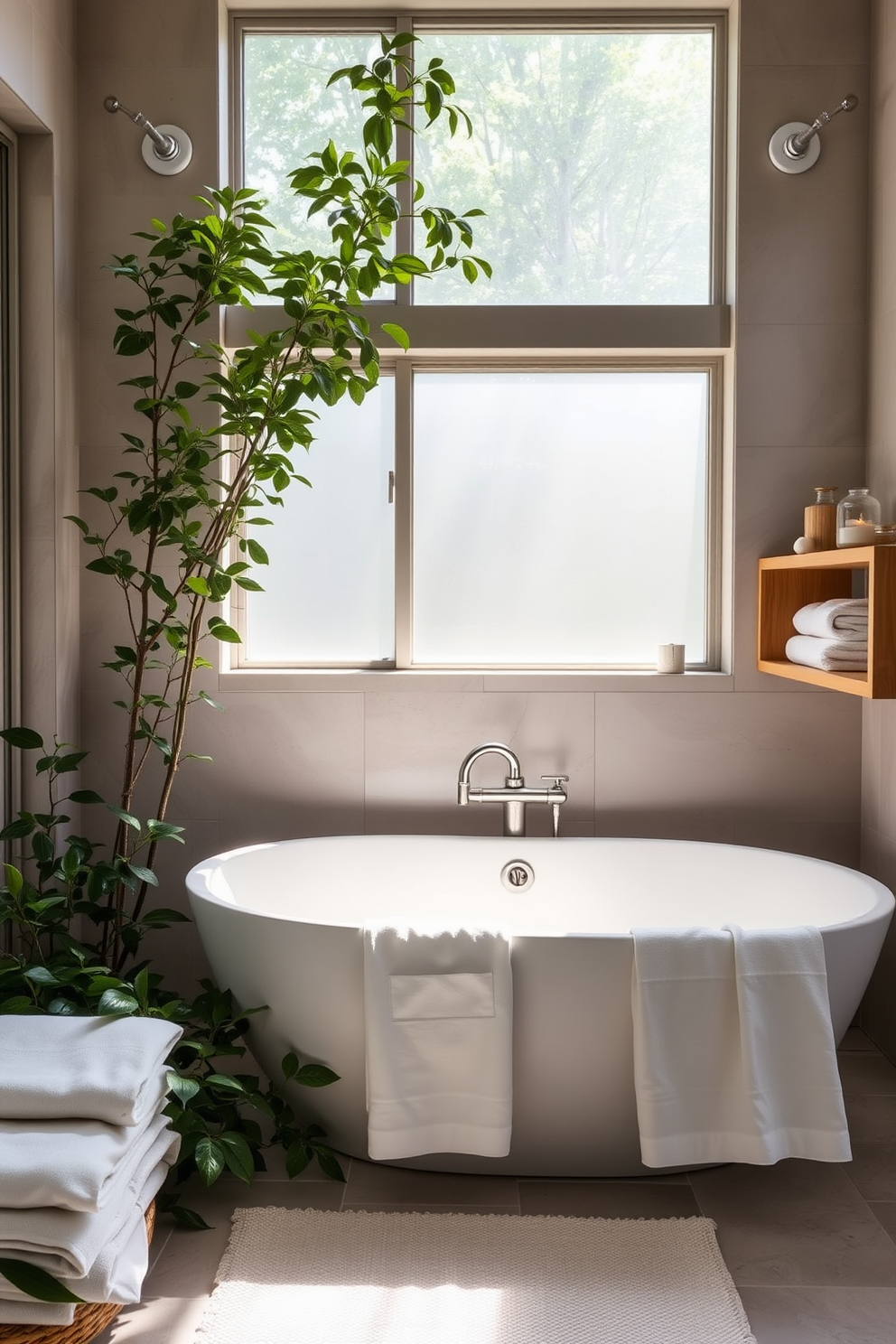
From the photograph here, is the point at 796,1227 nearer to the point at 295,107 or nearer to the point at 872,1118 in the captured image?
the point at 872,1118

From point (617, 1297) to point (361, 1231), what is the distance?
0.48 meters

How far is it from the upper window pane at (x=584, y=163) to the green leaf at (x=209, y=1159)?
7.45ft

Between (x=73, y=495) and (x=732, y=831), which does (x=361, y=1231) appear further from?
(x=73, y=495)

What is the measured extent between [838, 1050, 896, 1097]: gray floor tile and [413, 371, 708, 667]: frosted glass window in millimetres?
1181

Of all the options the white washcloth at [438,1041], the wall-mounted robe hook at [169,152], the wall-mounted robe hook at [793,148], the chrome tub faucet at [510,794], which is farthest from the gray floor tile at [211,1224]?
the wall-mounted robe hook at [793,148]

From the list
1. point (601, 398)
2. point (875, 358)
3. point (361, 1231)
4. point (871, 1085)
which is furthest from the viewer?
point (601, 398)

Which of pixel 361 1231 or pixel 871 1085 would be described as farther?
pixel 871 1085

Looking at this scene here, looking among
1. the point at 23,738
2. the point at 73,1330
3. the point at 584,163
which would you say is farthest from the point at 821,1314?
the point at 584,163

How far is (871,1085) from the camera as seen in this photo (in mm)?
2537

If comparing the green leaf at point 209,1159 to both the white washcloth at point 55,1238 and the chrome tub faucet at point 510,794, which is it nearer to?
the white washcloth at point 55,1238

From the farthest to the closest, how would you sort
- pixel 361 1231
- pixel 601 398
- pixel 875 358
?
pixel 601 398 < pixel 875 358 < pixel 361 1231

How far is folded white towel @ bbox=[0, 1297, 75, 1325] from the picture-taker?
4.75ft

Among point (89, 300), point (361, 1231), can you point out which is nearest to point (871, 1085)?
point (361, 1231)

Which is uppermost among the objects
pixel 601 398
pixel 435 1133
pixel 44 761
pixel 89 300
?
pixel 89 300
